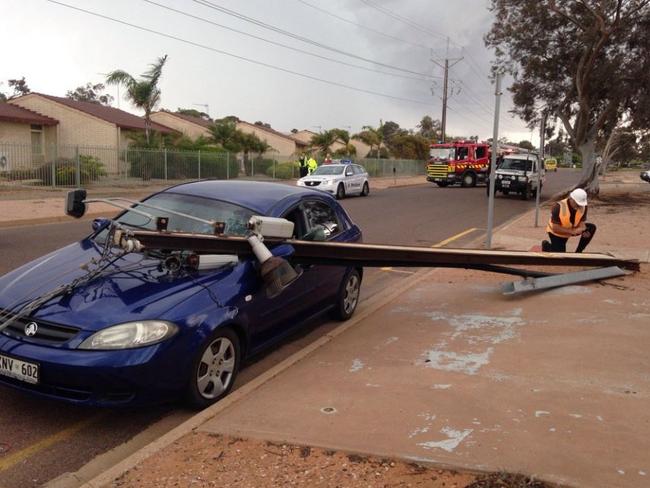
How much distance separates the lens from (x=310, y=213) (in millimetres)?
5852

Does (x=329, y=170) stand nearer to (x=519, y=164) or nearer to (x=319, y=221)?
(x=519, y=164)

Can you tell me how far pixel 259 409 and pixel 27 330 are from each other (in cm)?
153

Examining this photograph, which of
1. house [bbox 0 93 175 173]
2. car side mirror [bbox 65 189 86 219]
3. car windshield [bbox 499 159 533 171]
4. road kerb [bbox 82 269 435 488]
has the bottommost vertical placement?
road kerb [bbox 82 269 435 488]

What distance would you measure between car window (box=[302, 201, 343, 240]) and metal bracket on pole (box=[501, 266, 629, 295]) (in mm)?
2273

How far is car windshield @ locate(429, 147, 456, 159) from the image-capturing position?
36406mm

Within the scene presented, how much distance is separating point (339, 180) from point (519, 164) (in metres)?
8.34

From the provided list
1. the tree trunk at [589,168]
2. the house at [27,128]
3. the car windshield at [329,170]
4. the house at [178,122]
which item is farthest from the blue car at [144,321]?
the house at [178,122]

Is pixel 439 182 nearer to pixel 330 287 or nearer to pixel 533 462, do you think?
pixel 330 287

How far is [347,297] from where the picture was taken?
6.36m

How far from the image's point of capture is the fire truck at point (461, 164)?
118ft

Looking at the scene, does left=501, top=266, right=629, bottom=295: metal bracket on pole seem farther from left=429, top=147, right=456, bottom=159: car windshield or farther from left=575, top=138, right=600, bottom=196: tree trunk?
left=429, top=147, right=456, bottom=159: car windshield

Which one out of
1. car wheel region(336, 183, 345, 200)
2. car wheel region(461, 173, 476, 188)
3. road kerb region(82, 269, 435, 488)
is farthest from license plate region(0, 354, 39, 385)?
car wheel region(461, 173, 476, 188)

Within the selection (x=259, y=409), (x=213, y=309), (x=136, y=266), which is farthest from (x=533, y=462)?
(x=136, y=266)

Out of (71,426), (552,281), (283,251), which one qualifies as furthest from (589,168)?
(71,426)
